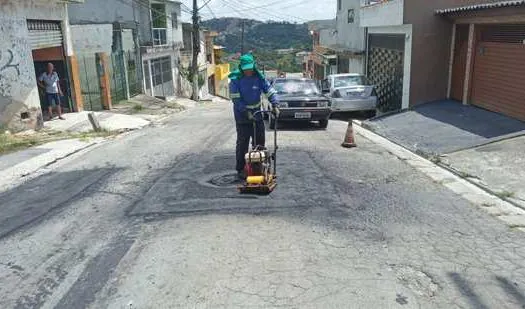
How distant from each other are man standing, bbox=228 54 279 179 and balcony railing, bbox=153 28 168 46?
2554cm

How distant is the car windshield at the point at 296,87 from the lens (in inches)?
574

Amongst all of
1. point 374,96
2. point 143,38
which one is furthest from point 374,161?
point 143,38

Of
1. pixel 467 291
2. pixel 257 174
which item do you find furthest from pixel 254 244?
pixel 467 291

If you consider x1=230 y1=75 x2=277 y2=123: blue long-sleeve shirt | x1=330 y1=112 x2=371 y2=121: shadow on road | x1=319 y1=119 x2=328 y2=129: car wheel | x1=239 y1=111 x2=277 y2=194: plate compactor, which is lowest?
x1=330 y1=112 x2=371 y2=121: shadow on road

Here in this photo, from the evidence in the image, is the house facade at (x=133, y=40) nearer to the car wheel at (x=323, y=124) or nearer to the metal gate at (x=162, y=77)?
the metal gate at (x=162, y=77)

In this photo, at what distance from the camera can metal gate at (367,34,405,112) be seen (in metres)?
17.3

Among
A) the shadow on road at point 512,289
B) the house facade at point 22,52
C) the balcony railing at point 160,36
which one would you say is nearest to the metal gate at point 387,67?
the house facade at point 22,52

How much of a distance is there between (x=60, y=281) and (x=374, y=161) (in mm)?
6449

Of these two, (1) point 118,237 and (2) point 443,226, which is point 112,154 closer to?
(1) point 118,237

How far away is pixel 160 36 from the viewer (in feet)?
108

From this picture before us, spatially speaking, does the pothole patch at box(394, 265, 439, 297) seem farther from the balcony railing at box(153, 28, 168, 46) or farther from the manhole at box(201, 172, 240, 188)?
the balcony railing at box(153, 28, 168, 46)

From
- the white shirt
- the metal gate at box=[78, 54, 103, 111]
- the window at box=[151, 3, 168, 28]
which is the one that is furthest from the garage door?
the window at box=[151, 3, 168, 28]

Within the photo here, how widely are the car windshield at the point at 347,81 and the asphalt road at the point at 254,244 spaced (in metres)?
9.42

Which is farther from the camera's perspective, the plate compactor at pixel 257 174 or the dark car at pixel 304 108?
the dark car at pixel 304 108
